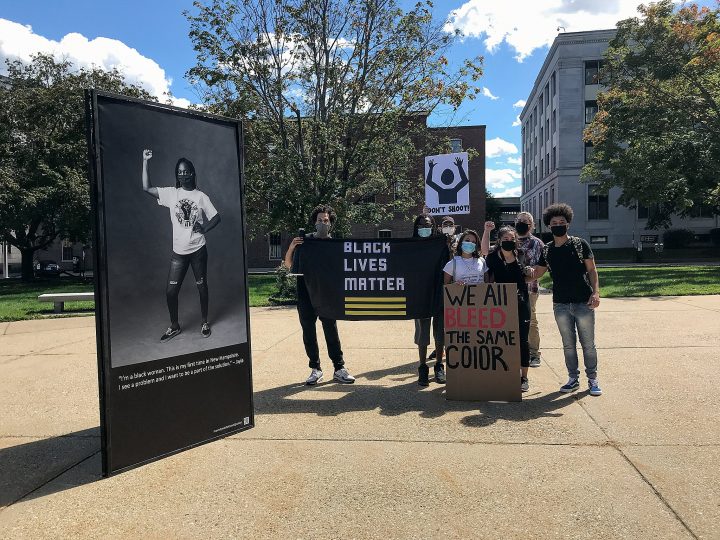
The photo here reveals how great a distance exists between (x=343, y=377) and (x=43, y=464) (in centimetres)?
304

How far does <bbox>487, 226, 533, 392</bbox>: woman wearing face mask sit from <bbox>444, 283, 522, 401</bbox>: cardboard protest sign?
0.28 m

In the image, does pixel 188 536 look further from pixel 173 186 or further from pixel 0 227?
pixel 0 227

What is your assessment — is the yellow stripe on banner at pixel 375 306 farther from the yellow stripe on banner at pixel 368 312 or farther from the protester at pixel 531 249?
the protester at pixel 531 249

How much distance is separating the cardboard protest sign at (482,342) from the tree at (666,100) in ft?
69.1

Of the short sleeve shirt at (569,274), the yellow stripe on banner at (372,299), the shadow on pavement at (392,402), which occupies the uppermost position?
the short sleeve shirt at (569,274)

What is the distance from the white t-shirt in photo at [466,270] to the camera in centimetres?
556

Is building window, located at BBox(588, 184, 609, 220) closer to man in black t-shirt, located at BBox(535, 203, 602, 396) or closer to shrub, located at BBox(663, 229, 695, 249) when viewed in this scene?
shrub, located at BBox(663, 229, 695, 249)

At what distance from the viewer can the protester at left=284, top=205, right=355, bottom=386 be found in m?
5.82

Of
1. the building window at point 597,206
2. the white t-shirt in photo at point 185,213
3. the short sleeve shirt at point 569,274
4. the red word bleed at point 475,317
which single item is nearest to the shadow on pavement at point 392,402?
the red word bleed at point 475,317

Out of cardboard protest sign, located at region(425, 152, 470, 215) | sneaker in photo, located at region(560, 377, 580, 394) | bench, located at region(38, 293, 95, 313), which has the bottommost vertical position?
sneaker in photo, located at region(560, 377, 580, 394)

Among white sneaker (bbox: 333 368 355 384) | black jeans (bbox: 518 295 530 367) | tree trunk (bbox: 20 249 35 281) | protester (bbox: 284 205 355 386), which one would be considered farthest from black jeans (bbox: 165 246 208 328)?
tree trunk (bbox: 20 249 35 281)

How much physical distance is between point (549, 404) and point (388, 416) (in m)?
1.61

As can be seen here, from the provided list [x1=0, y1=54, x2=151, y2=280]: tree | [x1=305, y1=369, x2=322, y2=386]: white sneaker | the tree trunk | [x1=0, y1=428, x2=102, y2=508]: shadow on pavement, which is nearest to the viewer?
[x1=0, y1=428, x2=102, y2=508]: shadow on pavement

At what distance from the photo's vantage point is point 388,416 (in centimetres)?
474
